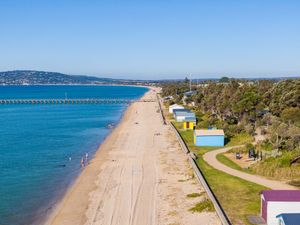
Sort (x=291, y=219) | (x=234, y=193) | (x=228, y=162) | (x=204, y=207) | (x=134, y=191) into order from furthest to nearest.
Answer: (x=228, y=162)
(x=134, y=191)
(x=234, y=193)
(x=204, y=207)
(x=291, y=219)

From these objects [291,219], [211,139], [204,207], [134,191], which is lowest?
[134,191]

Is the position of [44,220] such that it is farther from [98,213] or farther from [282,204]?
[282,204]

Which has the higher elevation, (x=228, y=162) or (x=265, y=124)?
(x=265, y=124)

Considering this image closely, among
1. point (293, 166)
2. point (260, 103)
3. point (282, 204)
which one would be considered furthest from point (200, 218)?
point (260, 103)

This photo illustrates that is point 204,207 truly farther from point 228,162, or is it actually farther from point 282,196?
point 228,162

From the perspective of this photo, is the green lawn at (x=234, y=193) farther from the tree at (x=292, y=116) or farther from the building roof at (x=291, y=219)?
the tree at (x=292, y=116)

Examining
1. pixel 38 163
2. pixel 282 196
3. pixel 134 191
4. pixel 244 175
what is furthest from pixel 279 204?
pixel 38 163

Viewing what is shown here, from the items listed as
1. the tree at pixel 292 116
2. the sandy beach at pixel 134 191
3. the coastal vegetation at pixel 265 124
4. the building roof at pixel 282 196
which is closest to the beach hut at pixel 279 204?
the building roof at pixel 282 196
